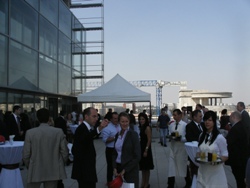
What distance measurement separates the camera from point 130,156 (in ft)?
15.1

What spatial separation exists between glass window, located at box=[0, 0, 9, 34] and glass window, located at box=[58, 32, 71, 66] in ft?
21.7

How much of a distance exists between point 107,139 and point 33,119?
31.1ft

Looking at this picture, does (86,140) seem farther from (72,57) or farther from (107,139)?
(72,57)

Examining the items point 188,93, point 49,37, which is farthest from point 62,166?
point 188,93

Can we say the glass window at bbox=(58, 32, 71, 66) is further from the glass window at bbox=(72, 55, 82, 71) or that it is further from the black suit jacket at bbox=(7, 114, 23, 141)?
the black suit jacket at bbox=(7, 114, 23, 141)

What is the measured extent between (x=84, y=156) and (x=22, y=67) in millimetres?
10504

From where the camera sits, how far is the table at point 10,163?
17.2ft

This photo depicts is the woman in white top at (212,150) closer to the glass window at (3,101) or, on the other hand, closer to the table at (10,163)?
the table at (10,163)

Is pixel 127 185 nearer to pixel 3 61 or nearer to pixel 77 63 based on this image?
pixel 3 61

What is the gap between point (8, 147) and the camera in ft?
17.1

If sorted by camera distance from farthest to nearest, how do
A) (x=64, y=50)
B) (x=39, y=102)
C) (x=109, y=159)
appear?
(x=64, y=50) → (x=39, y=102) → (x=109, y=159)

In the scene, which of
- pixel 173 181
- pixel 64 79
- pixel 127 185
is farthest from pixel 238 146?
pixel 64 79

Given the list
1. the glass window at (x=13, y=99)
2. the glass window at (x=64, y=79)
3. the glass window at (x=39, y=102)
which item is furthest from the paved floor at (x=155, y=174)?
the glass window at (x=64, y=79)

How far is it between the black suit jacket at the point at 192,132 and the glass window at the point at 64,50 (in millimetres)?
14035
